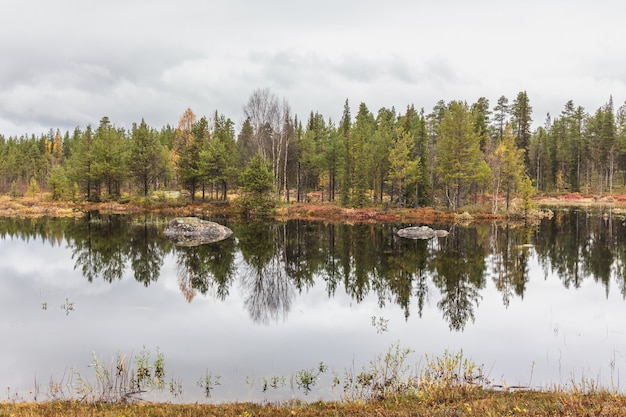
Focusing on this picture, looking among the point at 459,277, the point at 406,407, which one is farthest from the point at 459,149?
the point at 406,407

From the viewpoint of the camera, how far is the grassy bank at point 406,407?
27.8 feet

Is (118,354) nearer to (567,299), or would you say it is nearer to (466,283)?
(466,283)

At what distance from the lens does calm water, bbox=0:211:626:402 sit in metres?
12.6

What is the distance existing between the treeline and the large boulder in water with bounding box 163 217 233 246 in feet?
55.8

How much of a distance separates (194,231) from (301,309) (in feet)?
85.3

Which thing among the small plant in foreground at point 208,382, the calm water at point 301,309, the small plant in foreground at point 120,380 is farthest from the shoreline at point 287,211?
the small plant in foreground at point 208,382

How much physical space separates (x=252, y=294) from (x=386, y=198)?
58476 millimetres

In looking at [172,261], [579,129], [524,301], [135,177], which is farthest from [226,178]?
[579,129]

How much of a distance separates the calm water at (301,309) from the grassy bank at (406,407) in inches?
47.0

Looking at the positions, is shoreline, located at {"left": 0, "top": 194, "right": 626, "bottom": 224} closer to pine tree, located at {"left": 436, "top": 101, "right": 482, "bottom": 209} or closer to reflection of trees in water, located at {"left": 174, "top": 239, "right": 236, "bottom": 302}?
pine tree, located at {"left": 436, "top": 101, "right": 482, "bottom": 209}

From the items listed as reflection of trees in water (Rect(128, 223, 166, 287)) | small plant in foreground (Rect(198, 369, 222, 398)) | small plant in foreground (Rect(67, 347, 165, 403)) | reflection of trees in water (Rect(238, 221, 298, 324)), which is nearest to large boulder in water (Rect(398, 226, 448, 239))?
reflection of trees in water (Rect(238, 221, 298, 324))

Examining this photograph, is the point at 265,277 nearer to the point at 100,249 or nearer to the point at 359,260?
the point at 359,260

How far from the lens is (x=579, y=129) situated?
325 feet

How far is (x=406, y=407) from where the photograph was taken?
9156 mm
